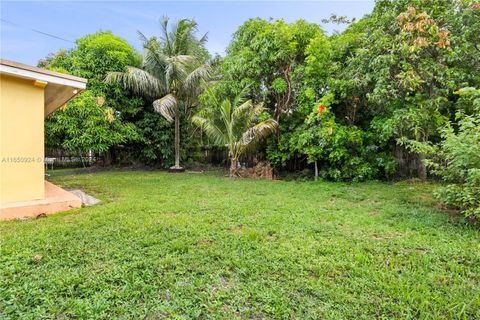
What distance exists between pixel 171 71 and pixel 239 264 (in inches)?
391

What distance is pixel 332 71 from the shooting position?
818cm

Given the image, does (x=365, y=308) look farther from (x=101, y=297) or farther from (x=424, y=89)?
(x=424, y=89)

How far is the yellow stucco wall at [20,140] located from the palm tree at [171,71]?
624cm

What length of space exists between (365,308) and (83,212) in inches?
179

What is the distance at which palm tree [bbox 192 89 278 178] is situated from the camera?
9.08 m

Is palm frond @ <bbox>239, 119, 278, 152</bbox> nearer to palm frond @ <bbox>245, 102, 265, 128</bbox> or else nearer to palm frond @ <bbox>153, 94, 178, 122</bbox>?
palm frond @ <bbox>245, 102, 265, 128</bbox>

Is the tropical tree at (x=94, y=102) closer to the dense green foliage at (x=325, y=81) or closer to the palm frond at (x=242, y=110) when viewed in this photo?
the dense green foliage at (x=325, y=81)

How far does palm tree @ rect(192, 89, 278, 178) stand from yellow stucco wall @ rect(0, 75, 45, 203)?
563 centimetres

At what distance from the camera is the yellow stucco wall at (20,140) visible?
431 centimetres

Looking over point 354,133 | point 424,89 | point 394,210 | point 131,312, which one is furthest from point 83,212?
point 424,89

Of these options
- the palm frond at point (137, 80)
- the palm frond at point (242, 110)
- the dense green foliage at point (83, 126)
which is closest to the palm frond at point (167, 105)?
the palm frond at point (137, 80)

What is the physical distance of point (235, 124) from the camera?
370 inches

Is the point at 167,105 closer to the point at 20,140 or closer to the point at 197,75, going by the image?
the point at 197,75

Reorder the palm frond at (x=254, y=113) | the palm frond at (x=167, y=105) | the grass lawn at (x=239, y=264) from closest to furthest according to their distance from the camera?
the grass lawn at (x=239, y=264), the palm frond at (x=254, y=113), the palm frond at (x=167, y=105)
